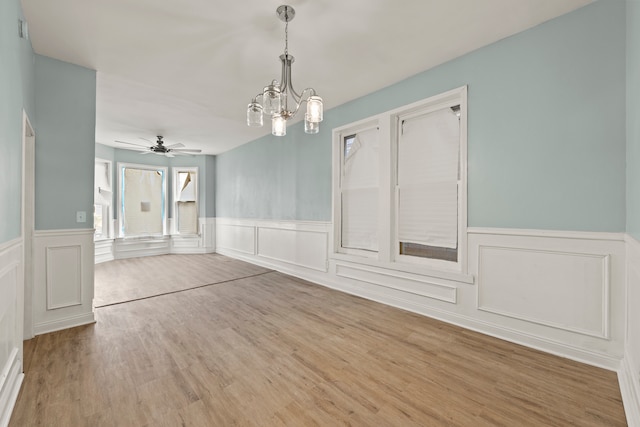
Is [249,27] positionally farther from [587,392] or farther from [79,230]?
[587,392]

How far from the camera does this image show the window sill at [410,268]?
285cm

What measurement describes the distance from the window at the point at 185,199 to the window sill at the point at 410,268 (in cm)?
521

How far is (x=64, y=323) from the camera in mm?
2854

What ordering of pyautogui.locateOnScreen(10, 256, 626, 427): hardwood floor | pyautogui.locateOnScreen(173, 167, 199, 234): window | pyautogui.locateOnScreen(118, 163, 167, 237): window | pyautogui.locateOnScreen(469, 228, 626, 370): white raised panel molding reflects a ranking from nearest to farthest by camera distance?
1. pyautogui.locateOnScreen(10, 256, 626, 427): hardwood floor
2. pyautogui.locateOnScreen(469, 228, 626, 370): white raised panel molding
3. pyautogui.locateOnScreen(118, 163, 167, 237): window
4. pyautogui.locateOnScreen(173, 167, 199, 234): window

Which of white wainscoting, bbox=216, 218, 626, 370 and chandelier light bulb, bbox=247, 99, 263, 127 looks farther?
chandelier light bulb, bbox=247, 99, 263, 127

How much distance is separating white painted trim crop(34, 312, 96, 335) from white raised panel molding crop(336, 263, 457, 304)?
307 centimetres

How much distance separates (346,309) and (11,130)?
130 inches

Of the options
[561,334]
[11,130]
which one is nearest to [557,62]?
[561,334]

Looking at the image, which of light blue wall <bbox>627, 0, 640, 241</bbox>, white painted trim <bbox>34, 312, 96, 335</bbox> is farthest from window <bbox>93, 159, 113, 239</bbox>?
light blue wall <bbox>627, 0, 640, 241</bbox>

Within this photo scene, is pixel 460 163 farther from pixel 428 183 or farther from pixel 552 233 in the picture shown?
pixel 552 233

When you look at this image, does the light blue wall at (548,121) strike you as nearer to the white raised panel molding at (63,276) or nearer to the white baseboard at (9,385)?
the white baseboard at (9,385)

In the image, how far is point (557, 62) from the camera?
2.33 metres

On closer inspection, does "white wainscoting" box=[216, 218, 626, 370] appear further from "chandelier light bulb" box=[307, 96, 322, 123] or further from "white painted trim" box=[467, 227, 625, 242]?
"chandelier light bulb" box=[307, 96, 322, 123]

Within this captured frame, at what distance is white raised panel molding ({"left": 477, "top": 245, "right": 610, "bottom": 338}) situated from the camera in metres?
2.15
